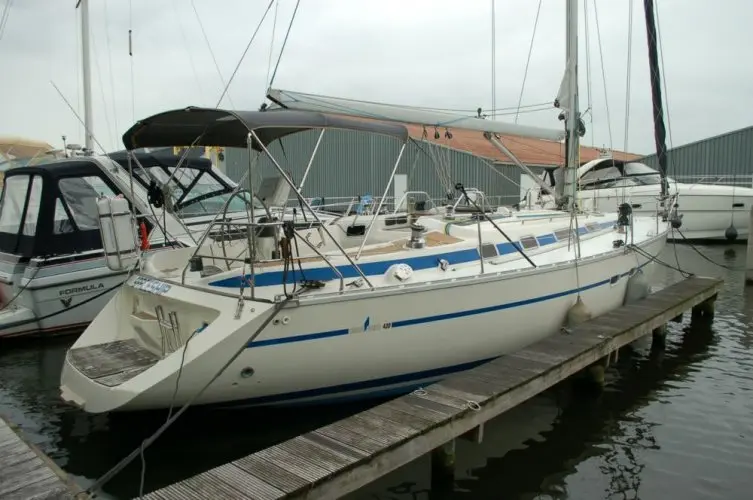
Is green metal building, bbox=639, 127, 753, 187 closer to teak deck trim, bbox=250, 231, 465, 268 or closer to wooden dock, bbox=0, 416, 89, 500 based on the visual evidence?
teak deck trim, bbox=250, 231, 465, 268

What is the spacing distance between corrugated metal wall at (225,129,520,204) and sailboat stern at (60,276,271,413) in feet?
47.9

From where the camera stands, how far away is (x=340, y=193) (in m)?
24.2

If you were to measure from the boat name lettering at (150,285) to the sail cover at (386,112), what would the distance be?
7.02 feet

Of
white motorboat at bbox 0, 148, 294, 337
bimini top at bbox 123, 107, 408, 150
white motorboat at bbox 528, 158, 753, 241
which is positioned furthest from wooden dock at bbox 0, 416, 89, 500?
white motorboat at bbox 528, 158, 753, 241

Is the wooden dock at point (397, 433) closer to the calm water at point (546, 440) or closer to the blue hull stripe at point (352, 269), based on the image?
the calm water at point (546, 440)

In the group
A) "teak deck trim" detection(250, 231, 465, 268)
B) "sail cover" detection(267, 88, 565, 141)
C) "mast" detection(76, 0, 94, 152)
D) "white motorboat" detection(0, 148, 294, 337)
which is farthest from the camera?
"mast" detection(76, 0, 94, 152)

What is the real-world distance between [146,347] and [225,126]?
2.34 m

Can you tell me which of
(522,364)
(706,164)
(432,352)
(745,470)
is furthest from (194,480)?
(706,164)

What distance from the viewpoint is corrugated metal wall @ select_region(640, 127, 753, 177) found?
23.3 meters

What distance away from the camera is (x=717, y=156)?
2409cm

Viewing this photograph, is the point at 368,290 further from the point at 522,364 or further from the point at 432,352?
the point at 522,364

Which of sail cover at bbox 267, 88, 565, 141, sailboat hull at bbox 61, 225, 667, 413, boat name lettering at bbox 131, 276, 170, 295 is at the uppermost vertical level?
sail cover at bbox 267, 88, 565, 141

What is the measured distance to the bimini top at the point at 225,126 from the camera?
485cm

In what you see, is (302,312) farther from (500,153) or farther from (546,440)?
(500,153)
